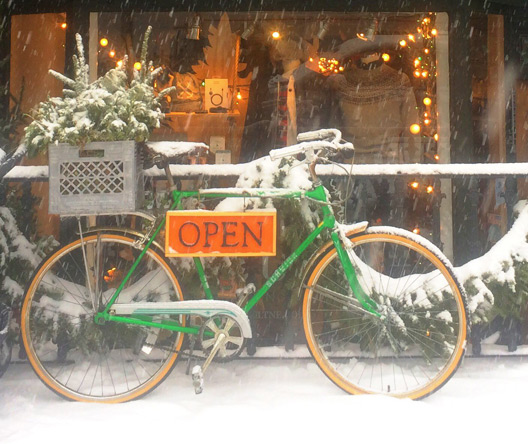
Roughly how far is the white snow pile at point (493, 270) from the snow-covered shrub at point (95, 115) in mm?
2131

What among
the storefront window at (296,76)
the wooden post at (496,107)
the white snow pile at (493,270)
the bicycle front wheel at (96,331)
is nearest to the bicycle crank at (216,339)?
the bicycle front wheel at (96,331)

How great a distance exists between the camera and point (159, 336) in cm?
399

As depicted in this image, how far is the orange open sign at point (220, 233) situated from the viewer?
135 inches

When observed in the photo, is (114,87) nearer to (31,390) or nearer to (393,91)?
(31,390)

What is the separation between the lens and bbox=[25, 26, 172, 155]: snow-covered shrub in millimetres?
3373

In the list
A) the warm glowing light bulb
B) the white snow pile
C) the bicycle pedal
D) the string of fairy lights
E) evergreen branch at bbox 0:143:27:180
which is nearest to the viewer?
the bicycle pedal

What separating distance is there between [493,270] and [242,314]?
1.64 metres

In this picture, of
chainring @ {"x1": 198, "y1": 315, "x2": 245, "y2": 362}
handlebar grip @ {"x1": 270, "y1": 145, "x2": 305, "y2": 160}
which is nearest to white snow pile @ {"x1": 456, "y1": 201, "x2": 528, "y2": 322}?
handlebar grip @ {"x1": 270, "y1": 145, "x2": 305, "y2": 160}

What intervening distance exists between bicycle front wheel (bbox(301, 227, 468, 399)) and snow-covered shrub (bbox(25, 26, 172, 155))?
4.05 feet

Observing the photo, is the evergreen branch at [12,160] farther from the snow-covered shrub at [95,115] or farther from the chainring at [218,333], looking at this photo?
the chainring at [218,333]

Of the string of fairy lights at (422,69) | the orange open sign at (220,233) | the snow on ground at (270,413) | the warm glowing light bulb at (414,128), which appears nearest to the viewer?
the snow on ground at (270,413)

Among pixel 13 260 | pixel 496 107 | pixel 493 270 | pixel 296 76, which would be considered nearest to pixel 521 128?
pixel 496 107

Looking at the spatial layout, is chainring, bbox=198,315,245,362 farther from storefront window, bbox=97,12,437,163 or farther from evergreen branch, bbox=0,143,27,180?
storefront window, bbox=97,12,437,163

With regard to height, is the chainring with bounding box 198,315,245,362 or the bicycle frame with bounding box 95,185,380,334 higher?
the bicycle frame with bounding box 95,185,380,334
